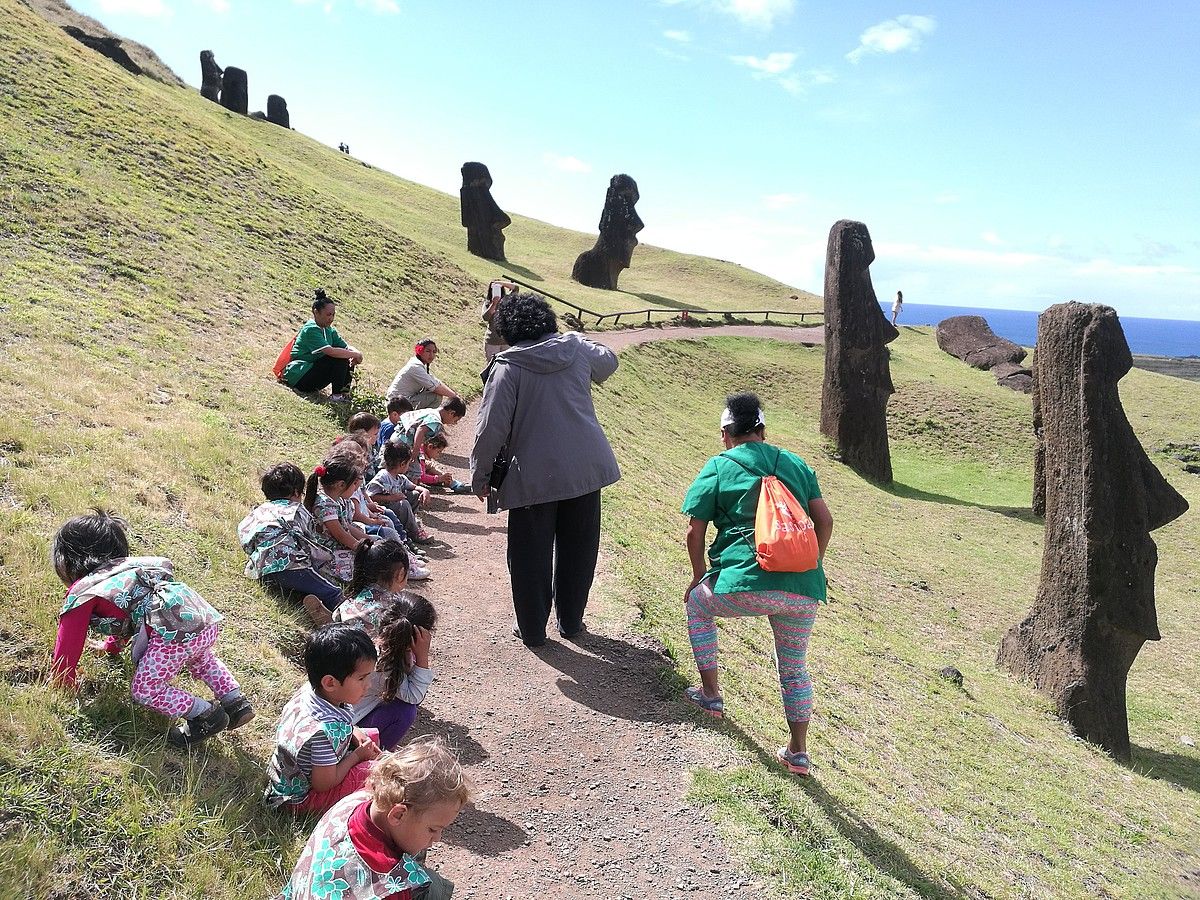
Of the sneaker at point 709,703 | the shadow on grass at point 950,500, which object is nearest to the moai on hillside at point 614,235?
the shadow on grass at point 950,500

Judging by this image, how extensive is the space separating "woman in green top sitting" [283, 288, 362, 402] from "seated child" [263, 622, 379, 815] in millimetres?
8060

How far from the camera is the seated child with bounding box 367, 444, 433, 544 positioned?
26.2 ft

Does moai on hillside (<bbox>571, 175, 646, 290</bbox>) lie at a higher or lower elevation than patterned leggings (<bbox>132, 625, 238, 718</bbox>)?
higher

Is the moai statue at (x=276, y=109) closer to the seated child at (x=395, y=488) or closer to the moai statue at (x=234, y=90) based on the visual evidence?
the moai statue at (x=234, y=90)

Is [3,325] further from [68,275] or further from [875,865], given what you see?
[875,865]

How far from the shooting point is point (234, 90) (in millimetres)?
49938

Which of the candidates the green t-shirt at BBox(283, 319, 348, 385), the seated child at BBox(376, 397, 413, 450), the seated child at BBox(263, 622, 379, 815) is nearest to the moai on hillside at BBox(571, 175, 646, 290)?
the green t-shirt at BBox(283, 319, 348, 385)

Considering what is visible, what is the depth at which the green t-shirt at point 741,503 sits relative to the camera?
16.5ft

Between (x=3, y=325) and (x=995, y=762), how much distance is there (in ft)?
36.8

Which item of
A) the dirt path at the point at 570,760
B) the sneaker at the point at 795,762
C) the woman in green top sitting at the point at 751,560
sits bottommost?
the dirt path at the point at 570,760

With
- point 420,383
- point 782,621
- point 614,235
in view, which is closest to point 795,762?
point 782,621

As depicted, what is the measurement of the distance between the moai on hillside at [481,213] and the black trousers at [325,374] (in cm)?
2481

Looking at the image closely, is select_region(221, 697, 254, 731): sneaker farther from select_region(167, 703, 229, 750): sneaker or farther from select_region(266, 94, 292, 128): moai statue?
select_region(266, 94, 292, 128): moai statue

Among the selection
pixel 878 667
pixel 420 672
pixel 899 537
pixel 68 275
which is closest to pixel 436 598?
pixel 420 672
